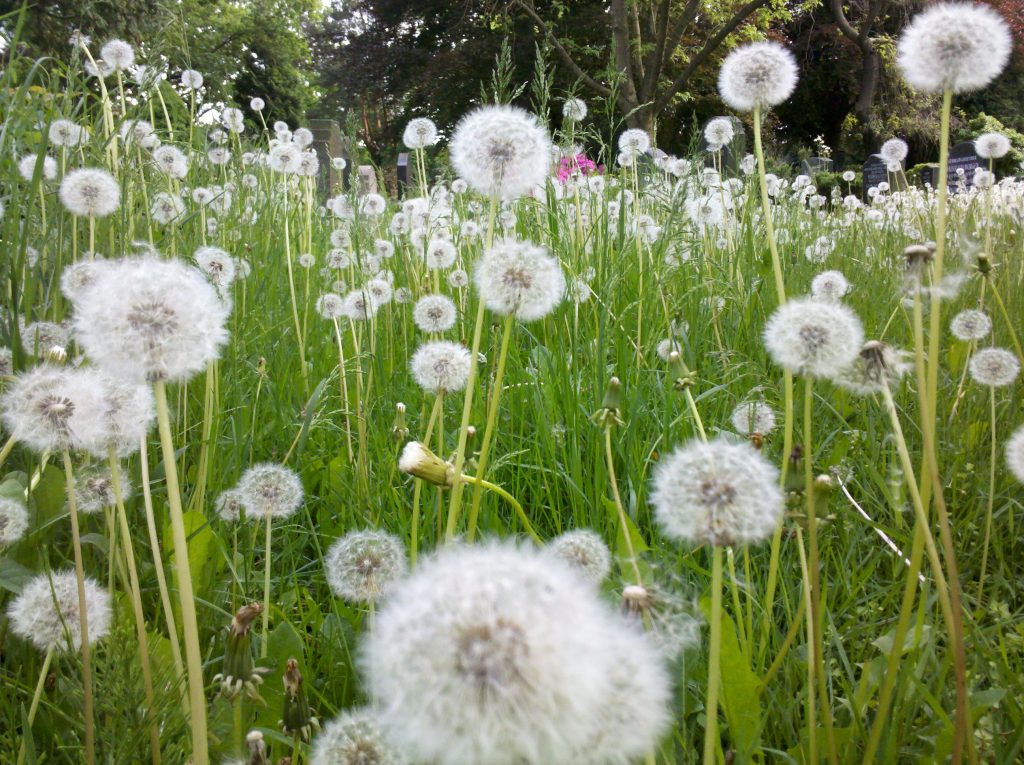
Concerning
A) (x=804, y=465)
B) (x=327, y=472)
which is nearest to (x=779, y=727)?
(x=804, y=465)

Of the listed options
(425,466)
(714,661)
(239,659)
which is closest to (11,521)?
(239,659)

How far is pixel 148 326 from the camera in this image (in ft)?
3.18

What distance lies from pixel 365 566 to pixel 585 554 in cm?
41

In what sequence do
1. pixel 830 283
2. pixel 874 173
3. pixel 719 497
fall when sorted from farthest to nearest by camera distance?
pixel 874 173 < pixel 830 283 < pixel 719 497

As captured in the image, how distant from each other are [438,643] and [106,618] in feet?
3.21

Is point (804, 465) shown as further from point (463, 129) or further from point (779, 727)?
point (463, 129)

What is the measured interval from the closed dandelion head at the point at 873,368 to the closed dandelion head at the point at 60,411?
1.12 metres

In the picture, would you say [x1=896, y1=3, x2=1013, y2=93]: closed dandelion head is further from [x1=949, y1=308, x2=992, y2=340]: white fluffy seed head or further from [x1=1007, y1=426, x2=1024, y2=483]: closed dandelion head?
[x1=949, y1=308, x2=992, y2=340]: white fluffy seed head

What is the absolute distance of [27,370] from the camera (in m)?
1.73

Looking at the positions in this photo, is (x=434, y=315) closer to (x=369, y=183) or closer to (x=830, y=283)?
(x=830, y=283)

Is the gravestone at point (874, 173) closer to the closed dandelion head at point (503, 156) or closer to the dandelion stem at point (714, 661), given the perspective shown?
the closed dandelion head at point (503, 156)

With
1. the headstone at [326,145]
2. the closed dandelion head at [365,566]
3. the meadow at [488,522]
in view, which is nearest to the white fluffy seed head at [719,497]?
the meadow at [488,522]

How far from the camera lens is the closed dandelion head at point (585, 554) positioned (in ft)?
3.66

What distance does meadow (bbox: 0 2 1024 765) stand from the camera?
2.15 feet
